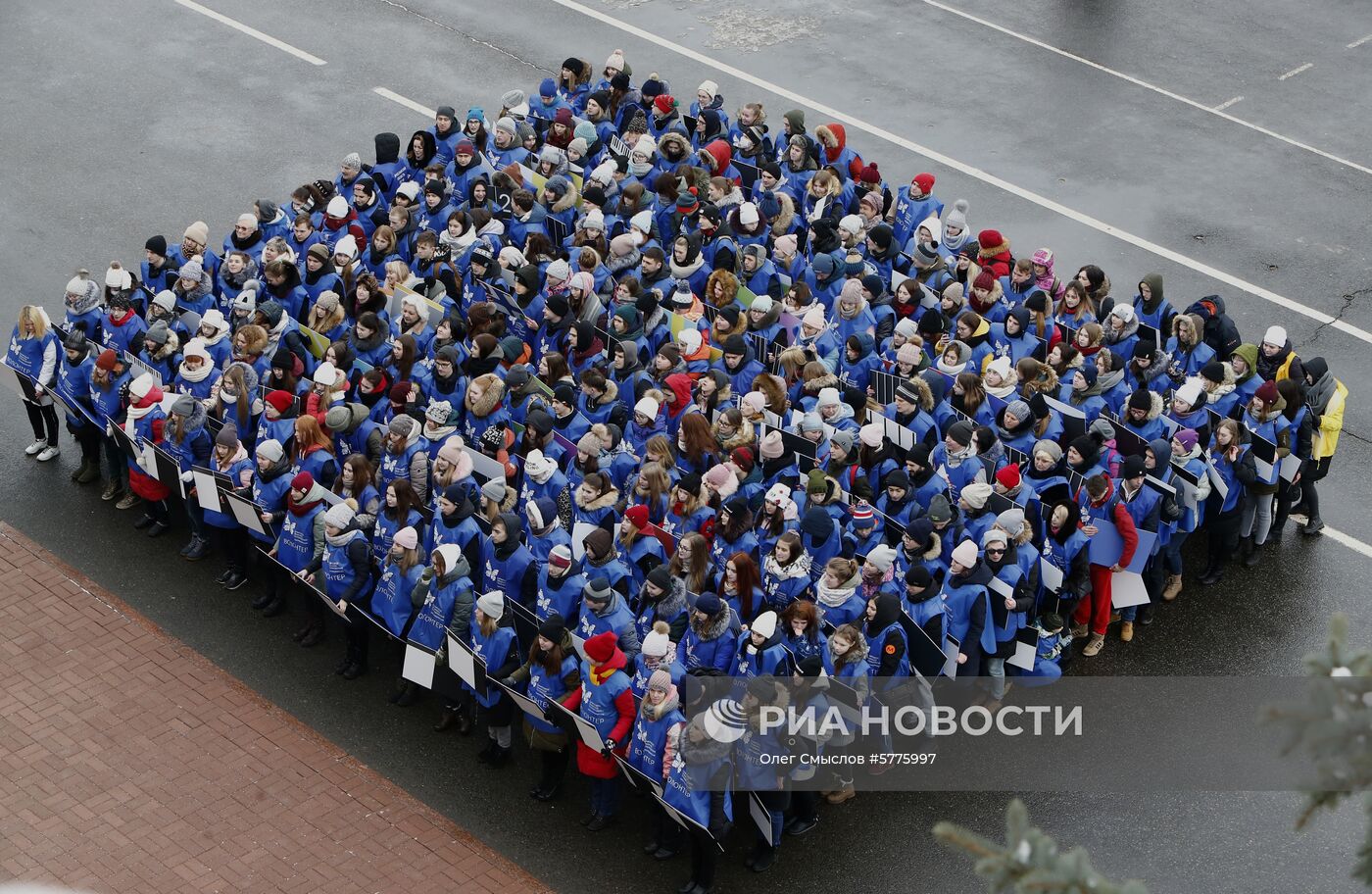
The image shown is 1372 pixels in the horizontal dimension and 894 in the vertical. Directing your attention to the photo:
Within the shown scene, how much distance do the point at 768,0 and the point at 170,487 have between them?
14245 mm

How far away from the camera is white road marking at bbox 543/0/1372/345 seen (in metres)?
18.8

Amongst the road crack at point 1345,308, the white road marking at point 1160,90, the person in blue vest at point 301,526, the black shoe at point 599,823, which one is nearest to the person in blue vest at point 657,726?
the black shoe at point 599,823

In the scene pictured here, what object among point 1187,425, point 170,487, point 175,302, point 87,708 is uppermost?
point 1187,425

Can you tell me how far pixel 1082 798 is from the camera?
41.2 ft

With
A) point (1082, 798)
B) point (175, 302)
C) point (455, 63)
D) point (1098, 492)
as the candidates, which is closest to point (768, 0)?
point (455, 63)

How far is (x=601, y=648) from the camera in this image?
1139cm

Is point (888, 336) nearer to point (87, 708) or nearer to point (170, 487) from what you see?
point (170, 487)

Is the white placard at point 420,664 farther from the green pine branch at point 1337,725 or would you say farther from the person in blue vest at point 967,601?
the green pine branch at point 1337,725

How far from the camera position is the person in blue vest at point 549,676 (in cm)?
1166

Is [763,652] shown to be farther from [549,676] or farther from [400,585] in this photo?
[400,585]

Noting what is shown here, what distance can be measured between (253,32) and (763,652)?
15.7m

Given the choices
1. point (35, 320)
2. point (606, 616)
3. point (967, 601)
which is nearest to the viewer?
point (606, 616)

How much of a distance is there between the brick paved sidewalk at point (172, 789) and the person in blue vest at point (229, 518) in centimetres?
85

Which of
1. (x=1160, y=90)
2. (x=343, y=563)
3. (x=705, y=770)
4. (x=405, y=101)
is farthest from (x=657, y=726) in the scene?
(x=1160, y=90)
